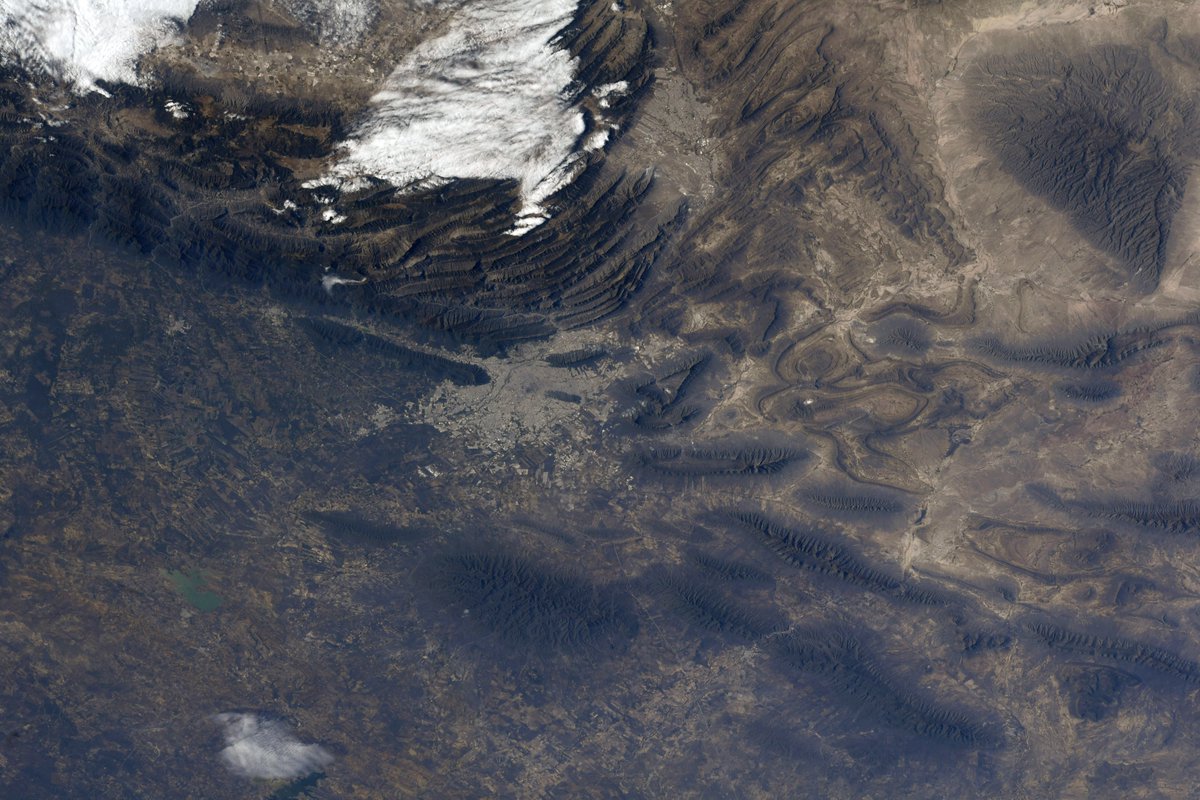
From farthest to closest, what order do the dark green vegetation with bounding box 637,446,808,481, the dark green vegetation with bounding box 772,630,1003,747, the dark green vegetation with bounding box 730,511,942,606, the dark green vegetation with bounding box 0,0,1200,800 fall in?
the dark green vegetation with bounding box 772,630,1003,747 < the dark green vegetation with bounding box 730,511,942,606 < the dark green vegetation with bounding box 637,446,808,481 < the dark green vegetation with bounding box 0,0,1200,800

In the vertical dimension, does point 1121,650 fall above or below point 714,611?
above

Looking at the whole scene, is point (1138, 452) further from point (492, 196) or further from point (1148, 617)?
point (492, 196)

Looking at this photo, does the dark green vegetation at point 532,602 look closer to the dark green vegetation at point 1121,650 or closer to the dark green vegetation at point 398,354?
the dark green vegetation at point 398,354

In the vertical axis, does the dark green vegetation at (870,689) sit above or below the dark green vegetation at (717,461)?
below

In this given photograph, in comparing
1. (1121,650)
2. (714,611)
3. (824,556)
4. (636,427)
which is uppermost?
(636,427)

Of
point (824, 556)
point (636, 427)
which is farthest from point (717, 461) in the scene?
point (824, 556)

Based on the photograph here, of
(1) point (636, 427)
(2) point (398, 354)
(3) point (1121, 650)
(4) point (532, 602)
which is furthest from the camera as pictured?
(3) point (1121, 650)

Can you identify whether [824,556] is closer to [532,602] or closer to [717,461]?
[717,461]

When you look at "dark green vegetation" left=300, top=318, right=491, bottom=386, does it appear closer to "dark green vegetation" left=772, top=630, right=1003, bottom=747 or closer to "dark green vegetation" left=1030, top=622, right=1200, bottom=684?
"dark green vegetation" left=772, top=630, right=1003, bottom=747

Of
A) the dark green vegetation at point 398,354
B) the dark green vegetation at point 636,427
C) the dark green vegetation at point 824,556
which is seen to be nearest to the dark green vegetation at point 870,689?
the dark green vegetation at point 636,427

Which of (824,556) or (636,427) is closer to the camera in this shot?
(636,427)

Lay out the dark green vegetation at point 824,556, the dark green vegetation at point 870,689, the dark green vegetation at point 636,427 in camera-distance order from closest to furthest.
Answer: the dark green vegetation at point 636,427
the dark green vegetation at point 824,556
the dark green vegetation at point 870,689

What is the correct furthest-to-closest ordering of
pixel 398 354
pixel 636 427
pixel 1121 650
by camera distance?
pixel 1121 650
pixel 636 427
pixel 398 354

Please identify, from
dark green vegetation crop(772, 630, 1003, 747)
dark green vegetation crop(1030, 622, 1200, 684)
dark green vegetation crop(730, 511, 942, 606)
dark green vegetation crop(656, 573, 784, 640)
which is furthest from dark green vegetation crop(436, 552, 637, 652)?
dark green vegetation crop(1030, 622, 1200, 684)
